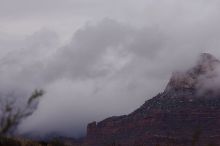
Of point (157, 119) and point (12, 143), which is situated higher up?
point (157, 119)

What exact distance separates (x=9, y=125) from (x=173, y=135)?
132 metres

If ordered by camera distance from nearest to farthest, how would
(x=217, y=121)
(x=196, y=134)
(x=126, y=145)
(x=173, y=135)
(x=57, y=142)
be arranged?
(x=196, y=134) < (x=57, y=142) < (x=126, y=145) < (x=173, y=135) < (x=217, y=121)

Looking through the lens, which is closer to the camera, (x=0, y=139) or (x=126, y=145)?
(x=0, y=139)

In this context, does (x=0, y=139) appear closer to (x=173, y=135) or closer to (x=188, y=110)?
(x=173, y=135)

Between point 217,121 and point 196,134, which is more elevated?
point 217,121

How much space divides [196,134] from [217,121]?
504 feet

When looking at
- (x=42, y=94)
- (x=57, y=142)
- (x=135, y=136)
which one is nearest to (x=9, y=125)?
(x=42, y=94)

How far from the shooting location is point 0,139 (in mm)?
46000

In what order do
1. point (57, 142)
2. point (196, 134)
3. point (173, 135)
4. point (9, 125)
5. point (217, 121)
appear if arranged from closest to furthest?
point (9, 125) < point (196, 134) < point (57, 142) < point (173, 135) < point (217, 121)

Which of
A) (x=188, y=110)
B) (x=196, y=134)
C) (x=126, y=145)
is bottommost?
(x=196, y=134)

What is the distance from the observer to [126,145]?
15150 cm

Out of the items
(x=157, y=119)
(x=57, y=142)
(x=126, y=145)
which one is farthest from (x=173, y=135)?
(x=57, y=142)

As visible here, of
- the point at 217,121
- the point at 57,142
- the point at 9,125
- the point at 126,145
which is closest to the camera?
the point at 9,125

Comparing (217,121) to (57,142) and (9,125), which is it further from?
(9,125)
